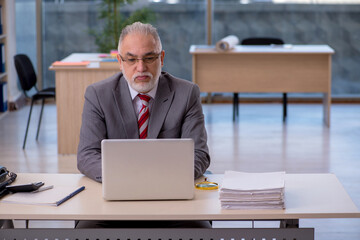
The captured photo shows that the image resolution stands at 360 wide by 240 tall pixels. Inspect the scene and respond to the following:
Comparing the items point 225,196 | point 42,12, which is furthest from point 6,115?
point 225,196

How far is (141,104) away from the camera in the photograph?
299 cm

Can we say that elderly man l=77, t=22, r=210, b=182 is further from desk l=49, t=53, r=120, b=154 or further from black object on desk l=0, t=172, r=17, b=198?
desk l=49, t=53, r=120, b=154

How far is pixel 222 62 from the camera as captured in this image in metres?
7.26

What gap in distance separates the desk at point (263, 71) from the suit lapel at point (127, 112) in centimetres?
425

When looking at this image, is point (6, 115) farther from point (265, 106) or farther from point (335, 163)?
point (335, 163)

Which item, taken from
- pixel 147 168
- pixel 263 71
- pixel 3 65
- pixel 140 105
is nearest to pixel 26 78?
pixel 3 65

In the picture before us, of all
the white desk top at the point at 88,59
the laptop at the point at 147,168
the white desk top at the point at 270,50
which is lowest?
the laptop at the point at 147,168

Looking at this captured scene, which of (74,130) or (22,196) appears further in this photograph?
(74,130)

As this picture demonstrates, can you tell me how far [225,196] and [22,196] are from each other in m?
0.78

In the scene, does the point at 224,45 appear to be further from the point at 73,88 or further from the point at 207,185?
the point at 207,185

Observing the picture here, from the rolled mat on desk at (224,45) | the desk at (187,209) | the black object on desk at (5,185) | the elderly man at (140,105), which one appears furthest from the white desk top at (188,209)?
the rolled mat on desk at (224,45)

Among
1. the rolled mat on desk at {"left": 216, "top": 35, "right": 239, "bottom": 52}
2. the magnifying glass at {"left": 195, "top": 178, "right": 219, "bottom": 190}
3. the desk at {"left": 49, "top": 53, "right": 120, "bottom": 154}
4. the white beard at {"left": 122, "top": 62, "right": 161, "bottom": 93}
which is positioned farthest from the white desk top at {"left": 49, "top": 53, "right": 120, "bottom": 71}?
the magnifying glass at {"left": 195, "top": 178, "right": 219, "bottom": 190}

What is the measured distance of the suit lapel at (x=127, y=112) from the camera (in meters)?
2.94

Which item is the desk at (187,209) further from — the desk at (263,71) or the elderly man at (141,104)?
the desk at (263,71)
